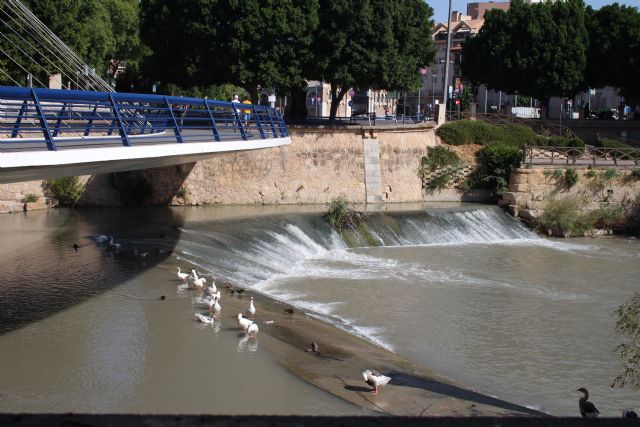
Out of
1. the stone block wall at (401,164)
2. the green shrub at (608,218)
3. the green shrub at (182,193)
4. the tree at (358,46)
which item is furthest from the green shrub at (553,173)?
the green shrub at (182,193)

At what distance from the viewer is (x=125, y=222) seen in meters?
23.0

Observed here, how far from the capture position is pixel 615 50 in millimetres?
43062

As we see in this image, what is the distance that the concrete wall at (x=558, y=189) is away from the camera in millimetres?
29875

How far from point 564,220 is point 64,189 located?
17235 mm

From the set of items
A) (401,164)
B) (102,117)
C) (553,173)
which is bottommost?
(553,173)

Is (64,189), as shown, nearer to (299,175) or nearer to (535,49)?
(299,175)

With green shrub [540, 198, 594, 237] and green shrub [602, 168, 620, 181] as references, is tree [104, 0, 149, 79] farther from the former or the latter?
green shrub [602, 168, 620, 181]

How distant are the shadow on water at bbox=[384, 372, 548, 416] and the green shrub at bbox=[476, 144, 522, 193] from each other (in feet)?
65.5

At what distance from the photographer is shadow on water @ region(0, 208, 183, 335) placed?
1434cm

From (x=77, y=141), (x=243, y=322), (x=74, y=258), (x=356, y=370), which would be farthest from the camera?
(x=74, y=258)

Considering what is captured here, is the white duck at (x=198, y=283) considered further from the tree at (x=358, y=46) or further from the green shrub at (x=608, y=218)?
the green shrub at (x=608, y=218)

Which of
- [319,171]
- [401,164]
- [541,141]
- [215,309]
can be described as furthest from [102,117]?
[541,141]

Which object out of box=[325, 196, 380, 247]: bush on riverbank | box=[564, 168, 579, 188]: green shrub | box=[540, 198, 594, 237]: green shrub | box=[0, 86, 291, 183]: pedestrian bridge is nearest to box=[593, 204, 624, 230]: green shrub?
box=[540, 198, 594, 237]: green shrub

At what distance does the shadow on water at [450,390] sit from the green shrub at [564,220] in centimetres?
1849
